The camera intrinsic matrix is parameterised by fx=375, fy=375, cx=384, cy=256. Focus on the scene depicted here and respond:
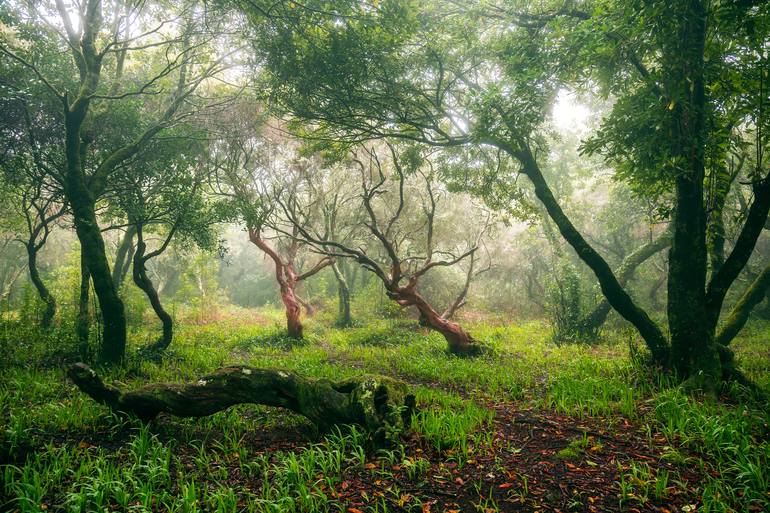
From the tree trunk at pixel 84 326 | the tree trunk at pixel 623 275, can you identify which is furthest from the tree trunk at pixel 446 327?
the tree trunk at pixel 84 326

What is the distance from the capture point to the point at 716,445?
428cm

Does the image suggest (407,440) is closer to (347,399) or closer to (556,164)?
(347,399)

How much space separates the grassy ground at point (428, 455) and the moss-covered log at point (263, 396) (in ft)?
0.85

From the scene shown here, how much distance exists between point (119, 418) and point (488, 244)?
2221cm

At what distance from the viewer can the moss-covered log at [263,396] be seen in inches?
199

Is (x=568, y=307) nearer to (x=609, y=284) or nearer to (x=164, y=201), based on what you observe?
(x=609, y=284)

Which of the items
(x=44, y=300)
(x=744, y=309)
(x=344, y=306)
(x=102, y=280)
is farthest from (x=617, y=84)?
(x=44, y=300)

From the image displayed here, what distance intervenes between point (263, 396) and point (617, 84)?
9.28 meters

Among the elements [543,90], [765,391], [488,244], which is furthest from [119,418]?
[488,244]

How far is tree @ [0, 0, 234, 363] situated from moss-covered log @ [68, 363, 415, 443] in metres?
4.22

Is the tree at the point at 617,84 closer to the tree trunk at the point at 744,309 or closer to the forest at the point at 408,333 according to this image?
the forest at the point at 408,333

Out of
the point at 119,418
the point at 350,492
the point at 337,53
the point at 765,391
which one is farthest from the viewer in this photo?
the point at 337,53

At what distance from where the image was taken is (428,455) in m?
4.60

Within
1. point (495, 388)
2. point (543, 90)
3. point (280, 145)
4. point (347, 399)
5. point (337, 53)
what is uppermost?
point (280, 145)
